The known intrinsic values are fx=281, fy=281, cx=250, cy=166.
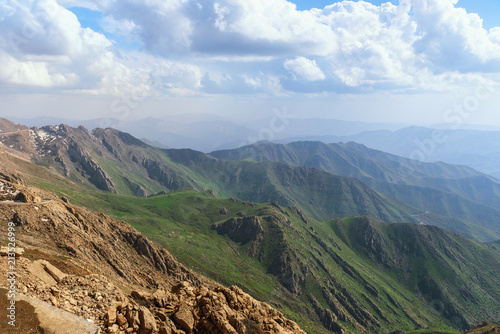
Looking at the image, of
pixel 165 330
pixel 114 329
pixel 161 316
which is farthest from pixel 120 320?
pixel 161 316

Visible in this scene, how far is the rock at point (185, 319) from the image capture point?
3088 centimetres

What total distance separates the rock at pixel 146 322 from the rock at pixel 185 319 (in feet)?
10.6

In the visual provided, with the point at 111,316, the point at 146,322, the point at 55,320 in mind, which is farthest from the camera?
the point at 146,322

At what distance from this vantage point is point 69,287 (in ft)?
100

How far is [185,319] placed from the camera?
31.2 meters

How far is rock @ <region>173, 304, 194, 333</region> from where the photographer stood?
30875 millimetres

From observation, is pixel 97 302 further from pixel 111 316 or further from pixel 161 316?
pixel 161 316

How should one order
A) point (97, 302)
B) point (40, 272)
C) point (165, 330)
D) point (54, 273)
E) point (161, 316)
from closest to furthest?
point (97, 302) → point (165, 330) → point (161, 316) → point (40, 272) → point (54, 273)

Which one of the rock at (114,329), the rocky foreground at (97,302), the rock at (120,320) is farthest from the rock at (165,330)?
the rock at (114,329)

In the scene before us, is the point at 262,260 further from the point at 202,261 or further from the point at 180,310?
the point at 180,310

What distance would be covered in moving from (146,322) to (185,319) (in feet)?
15.6

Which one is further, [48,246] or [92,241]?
[92,241]

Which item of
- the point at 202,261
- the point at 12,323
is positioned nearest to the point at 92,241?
the point at 12,323

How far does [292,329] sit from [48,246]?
151ft
